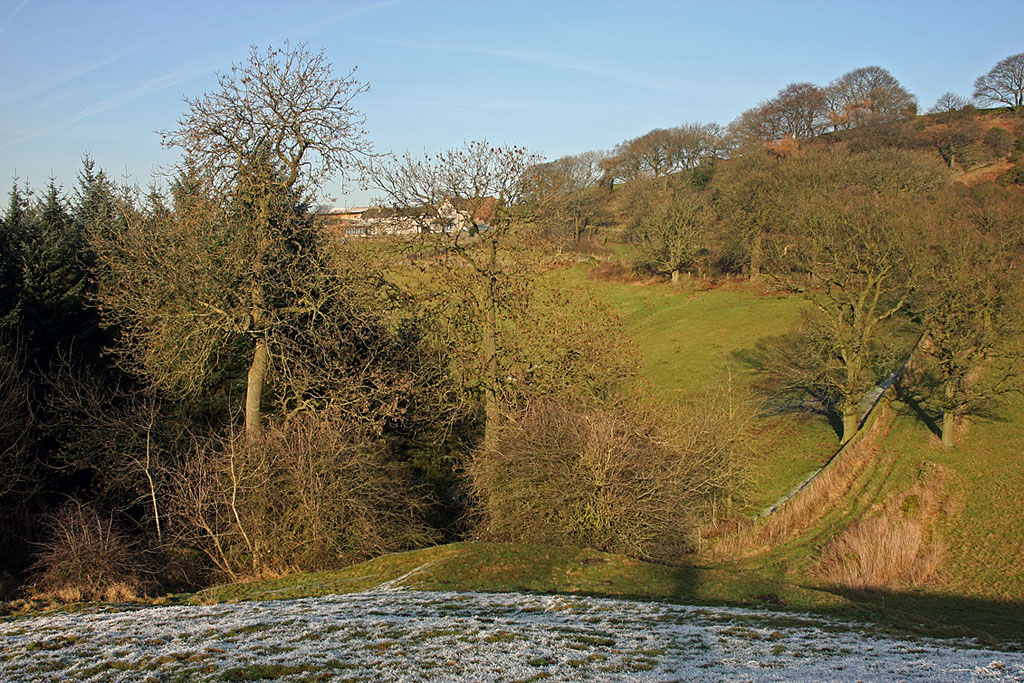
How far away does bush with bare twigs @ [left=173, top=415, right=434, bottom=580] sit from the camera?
50.9 feet

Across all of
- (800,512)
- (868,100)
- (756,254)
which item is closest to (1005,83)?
(868,100)

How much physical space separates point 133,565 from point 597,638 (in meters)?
9.55

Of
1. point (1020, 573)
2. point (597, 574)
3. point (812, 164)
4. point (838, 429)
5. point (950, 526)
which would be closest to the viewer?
point (597, 574)

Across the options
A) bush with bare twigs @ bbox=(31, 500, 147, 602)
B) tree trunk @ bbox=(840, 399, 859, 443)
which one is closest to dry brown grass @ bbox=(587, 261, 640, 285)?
tree trunk @ bbox=(840, 399, 859, 443)

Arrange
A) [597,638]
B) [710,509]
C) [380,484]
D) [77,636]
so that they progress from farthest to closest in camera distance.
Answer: [710,509], [380,484], [597,638], [77,636]

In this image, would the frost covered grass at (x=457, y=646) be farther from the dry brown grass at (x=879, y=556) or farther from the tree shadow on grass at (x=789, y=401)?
the tree shadow on grass at (x=789, y=401)


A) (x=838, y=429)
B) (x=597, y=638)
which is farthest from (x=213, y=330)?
(x=838, y=429)

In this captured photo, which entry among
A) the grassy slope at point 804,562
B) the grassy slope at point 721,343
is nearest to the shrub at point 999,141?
the grassy slope at point 721,343

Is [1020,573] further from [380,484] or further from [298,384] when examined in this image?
[298,384]

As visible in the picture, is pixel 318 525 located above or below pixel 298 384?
below

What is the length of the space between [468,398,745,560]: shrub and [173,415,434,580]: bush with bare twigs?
3.18 metres

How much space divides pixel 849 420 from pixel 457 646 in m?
29.4

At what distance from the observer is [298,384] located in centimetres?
2003

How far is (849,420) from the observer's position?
108ft
